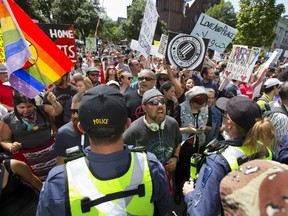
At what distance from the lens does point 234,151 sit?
6.22 feet

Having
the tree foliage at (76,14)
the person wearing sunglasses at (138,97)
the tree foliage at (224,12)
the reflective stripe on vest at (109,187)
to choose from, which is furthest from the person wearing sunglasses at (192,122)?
the tree foliage at (224,12)

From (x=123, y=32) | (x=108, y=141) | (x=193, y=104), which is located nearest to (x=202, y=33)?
(x=193, y=104)

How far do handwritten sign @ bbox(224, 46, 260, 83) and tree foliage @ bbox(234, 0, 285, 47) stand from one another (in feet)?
67.6

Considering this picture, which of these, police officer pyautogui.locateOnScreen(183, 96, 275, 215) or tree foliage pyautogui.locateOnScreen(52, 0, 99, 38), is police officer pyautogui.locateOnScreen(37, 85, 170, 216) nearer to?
police officer pyautogui.locateOnScreen(183, 96, 275, 215)

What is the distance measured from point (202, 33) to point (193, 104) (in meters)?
3.14

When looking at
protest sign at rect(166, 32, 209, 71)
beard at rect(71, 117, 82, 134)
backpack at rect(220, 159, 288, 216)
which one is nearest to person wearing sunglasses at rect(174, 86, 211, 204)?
protest sign at rect(166, 32, 209, 71)

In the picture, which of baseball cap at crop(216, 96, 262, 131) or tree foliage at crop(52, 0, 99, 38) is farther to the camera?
tree foliage at crop(52, 0, 99, 38)

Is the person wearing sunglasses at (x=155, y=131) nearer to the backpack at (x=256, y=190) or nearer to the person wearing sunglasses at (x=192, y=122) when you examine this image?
the person wearing sunglasses at (x=192, y=122)

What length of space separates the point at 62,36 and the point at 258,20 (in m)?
24.4

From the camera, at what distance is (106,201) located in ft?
4.58

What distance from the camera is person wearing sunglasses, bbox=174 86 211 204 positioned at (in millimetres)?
3695

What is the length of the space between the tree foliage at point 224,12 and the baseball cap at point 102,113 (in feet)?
201

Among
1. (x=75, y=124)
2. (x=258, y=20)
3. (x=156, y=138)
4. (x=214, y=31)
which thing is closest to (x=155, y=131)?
(x=156, y=138)

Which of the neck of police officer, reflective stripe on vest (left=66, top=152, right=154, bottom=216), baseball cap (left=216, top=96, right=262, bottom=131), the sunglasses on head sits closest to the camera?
reflective stripe on vest (left=66, top=152, right=154, bottom=216)
